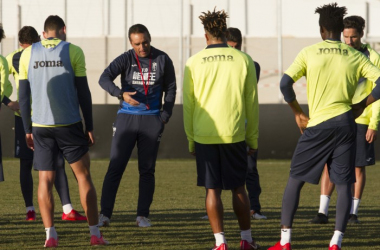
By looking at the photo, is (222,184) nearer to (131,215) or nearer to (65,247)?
(65,247)

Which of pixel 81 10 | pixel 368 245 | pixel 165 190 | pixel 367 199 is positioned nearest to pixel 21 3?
pixel 81 10

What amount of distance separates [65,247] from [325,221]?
2.91m

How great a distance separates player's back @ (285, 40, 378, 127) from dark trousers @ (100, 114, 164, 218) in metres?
2.31

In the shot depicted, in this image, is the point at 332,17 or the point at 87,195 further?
the point at 87,195

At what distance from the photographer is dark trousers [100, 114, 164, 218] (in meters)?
8.57

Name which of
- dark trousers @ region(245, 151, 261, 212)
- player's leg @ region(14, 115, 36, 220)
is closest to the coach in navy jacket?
player's leg @ region(14, 115, 36, 220)

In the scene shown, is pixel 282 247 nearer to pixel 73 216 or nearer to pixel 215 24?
pixel 215 24

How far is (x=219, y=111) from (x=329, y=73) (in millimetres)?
890

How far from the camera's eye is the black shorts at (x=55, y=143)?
7016 mm

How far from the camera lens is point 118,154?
8.62 m

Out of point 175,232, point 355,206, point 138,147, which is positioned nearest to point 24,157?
point 138,147

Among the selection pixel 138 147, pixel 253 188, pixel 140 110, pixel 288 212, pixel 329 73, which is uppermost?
pixel 329 73

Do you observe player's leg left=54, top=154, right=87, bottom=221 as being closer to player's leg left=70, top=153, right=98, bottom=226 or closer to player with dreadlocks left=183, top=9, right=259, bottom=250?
player's leg left=70, top=153, right=98, bottom=226

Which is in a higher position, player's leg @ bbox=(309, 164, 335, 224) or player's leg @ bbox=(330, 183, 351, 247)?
player's leg @ bbox=(330, 183, 351, 247)
